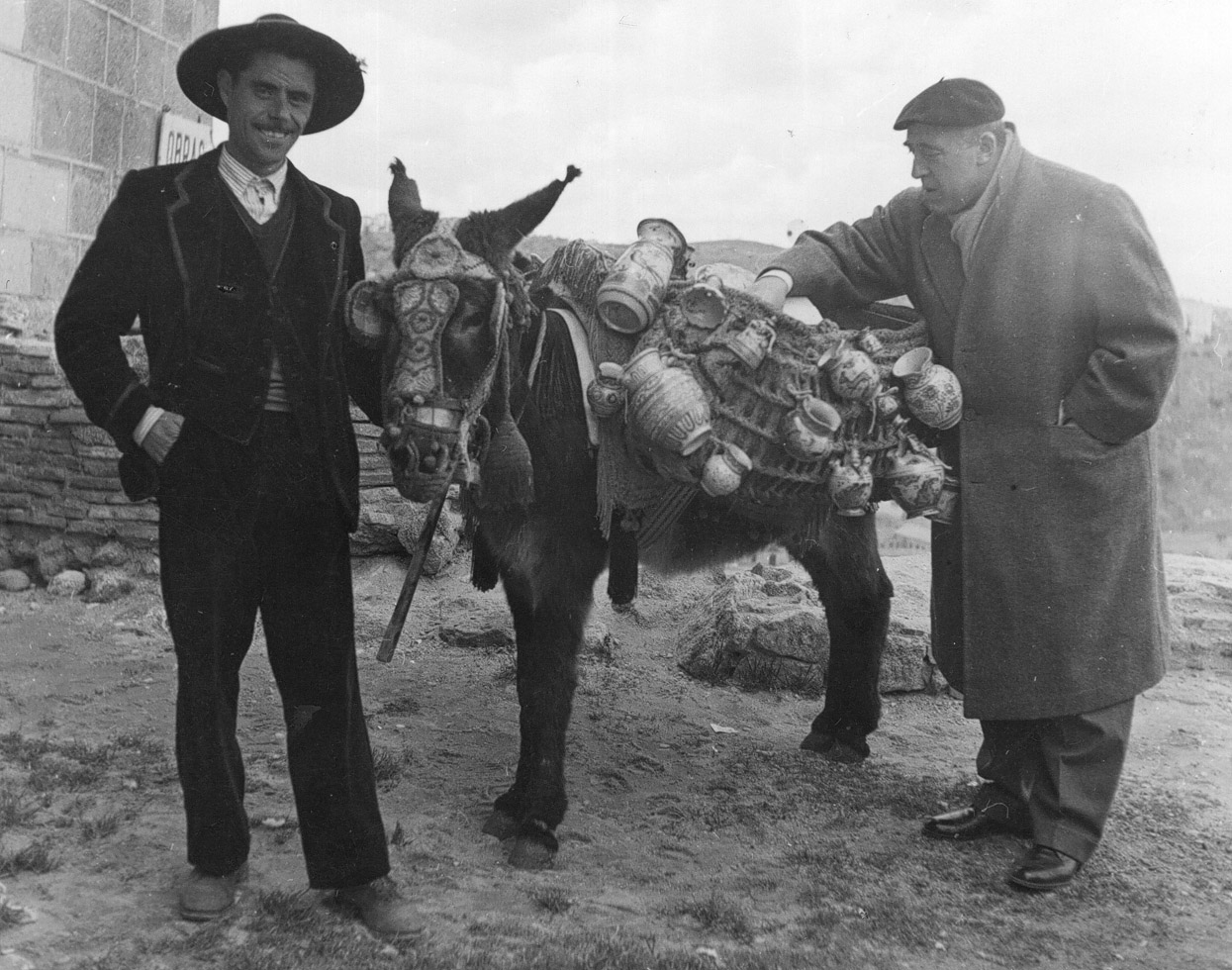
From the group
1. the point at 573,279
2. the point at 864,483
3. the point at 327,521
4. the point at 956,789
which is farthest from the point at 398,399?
the point at 956,789

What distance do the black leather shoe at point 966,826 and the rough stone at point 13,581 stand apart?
5.07 m

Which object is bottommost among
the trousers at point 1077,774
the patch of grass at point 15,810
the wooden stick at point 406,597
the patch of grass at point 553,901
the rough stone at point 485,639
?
the patch of grass at point 15,810

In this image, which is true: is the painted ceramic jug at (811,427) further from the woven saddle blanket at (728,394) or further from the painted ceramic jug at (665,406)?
the painted ceramic jug at (665,406)

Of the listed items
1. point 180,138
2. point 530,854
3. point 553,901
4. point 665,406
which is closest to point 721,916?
point 553,901

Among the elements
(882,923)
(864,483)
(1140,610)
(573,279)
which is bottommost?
(882,923)

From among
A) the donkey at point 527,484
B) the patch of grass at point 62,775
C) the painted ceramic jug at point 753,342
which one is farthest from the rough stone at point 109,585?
the painted ceramic jug at point 753,342

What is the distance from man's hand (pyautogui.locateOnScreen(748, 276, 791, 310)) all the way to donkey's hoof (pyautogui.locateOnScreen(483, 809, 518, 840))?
1885 mm

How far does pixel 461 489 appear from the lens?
3482mm

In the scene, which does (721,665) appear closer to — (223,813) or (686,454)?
(686,454)

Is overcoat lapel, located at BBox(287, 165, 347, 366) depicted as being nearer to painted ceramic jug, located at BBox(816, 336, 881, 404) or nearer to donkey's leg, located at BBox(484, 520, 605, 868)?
donkey's leg, located at BBox(484, 520, 605, 868)

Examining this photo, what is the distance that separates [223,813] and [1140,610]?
2758 mm

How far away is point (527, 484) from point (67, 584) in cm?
408

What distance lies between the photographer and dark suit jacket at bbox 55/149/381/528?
2.63 meters

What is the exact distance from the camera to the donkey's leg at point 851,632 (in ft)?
14.5
